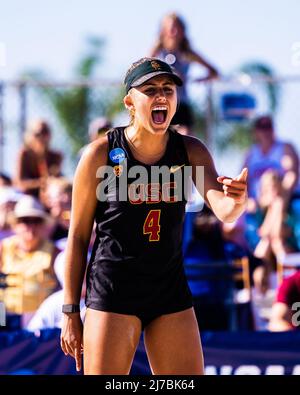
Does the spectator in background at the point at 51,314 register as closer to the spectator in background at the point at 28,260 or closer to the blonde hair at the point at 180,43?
the spectator in background at the point at 28,260

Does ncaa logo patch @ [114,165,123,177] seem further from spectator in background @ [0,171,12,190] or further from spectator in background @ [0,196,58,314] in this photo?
spectator in background @ [0,171,12,190]

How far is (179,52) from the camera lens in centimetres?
870

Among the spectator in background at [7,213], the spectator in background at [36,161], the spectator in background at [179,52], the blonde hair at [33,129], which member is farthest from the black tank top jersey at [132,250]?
the blonde hair at [33,129]

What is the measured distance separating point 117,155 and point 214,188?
1.64ft

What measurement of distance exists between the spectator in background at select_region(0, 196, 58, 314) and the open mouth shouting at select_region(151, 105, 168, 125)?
3405 mm

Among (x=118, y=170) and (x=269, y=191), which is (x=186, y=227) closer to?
(x=269, y=191)

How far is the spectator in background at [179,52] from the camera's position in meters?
8.52

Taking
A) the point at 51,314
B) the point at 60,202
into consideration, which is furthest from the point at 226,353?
the point at 60,202

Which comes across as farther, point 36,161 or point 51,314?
point 36,161

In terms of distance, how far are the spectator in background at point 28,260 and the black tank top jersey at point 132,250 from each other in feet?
10.4

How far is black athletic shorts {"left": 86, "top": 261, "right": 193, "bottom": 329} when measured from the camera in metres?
4.66

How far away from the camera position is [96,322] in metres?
4.64

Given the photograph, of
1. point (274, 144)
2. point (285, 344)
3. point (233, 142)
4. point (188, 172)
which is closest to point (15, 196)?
point (274, 144)

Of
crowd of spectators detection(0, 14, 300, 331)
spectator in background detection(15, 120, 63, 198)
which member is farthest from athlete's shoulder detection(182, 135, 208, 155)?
spectator in background detection(15, 120, 63, 198)
